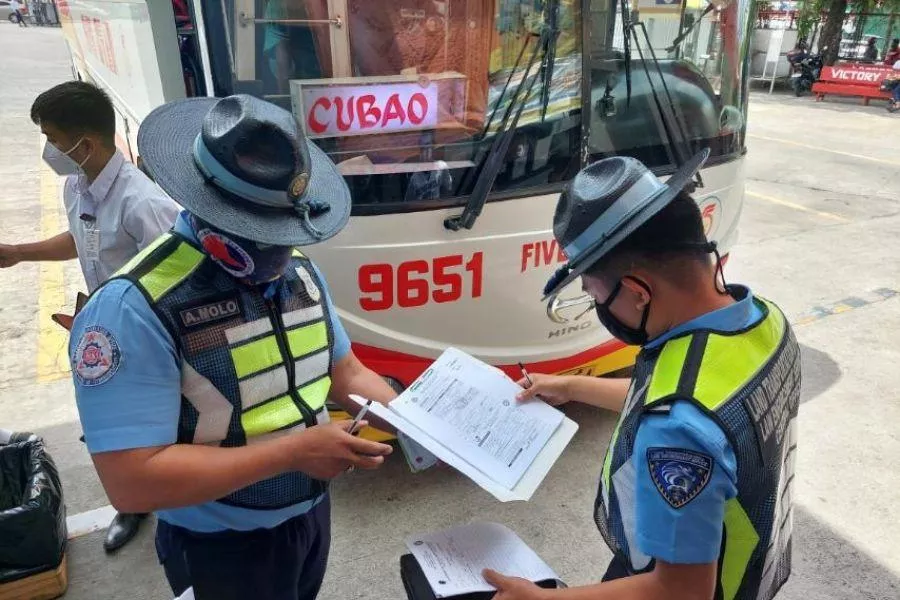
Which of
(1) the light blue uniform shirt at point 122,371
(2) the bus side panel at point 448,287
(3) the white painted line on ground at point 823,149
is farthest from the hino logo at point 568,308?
(3) the white painted line on ground at point 823,149

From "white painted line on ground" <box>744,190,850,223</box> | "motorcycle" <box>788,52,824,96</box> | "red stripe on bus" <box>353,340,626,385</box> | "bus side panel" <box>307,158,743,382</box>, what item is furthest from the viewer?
"motorcycle" <box>788,52,824,96</box>

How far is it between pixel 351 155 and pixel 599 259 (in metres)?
1.34

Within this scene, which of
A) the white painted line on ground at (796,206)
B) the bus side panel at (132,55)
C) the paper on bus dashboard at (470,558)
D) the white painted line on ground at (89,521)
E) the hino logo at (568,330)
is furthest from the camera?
the white painted line on ground at (796,206)

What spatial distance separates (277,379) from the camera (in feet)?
4.44

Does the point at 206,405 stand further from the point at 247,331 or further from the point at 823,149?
the point at 823,149

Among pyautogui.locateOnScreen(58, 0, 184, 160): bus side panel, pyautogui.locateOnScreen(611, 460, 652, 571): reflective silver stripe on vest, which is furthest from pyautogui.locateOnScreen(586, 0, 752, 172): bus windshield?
pyautogui.locateOnScreen(611, 460, 652, 571): reflective silver stripe on vest

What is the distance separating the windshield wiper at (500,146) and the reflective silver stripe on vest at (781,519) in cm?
133

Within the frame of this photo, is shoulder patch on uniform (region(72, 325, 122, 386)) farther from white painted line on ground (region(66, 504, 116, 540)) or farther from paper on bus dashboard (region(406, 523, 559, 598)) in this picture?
white painted line on ground (region(66, 504, 116, 540))

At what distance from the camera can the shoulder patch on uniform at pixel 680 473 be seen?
1.03m

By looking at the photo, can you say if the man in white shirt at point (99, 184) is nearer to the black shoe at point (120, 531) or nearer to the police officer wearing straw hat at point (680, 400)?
the black shoe at point (120, 531)

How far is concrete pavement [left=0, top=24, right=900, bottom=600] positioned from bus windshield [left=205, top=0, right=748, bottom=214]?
1.38 metres

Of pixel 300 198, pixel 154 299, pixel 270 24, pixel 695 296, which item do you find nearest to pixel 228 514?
pixel 154 299

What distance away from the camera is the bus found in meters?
2.18

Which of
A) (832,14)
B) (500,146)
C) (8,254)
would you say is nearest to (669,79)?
(500,146)
